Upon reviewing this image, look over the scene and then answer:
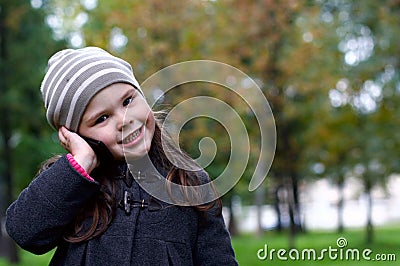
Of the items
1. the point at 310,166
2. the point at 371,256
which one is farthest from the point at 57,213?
the point at 310,166

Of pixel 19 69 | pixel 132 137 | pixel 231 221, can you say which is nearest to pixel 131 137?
pixel 132 137

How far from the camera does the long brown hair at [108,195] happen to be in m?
1.71

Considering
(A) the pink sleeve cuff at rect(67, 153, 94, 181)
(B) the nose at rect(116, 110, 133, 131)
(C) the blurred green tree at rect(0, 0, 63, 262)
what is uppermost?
(C) the blurred green tree at rect(0, 0, 63, 262)

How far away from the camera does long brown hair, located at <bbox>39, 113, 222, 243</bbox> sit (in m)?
1.71

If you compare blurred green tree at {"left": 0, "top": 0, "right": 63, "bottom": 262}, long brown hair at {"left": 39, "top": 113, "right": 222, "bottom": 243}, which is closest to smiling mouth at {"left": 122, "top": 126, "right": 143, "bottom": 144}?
long brown hair at {"left": 39, "top": 113, "right": 222, "bottom": 243}

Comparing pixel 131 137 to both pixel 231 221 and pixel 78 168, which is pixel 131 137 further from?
pixel 231 221

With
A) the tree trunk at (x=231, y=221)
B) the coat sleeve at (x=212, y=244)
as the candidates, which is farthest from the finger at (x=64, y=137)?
the tree trunk at (x=231, y=221)

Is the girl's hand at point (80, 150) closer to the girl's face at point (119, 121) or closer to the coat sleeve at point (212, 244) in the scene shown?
the girl's face at point (119, 121)

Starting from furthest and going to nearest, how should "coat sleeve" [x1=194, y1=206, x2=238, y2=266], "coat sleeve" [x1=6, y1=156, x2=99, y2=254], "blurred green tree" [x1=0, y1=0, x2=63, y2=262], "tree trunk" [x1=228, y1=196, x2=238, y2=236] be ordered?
1. "tree trunk" [x1=228, y1=196, x2=238, y2=236]
2. "blurred green tree" [x1=0, y1=0, x2=63, y2=262]
3. "coat sleeve" [x1=194, y1=206, x2=238, y2=266]
4. "coat sleeve" [x1=6, y1=156, x2=99, y2=254]

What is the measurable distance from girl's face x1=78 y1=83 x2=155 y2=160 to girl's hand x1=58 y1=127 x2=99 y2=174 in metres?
0.03

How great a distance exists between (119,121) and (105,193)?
0.20 metres

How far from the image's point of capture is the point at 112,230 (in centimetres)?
172

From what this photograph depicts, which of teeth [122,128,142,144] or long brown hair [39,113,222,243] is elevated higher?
teeth [122,128,142,144]

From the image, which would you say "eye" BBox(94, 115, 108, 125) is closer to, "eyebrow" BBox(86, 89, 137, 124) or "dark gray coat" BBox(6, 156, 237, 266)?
"eyebrow" BBox(86, 89, 137, 124)
